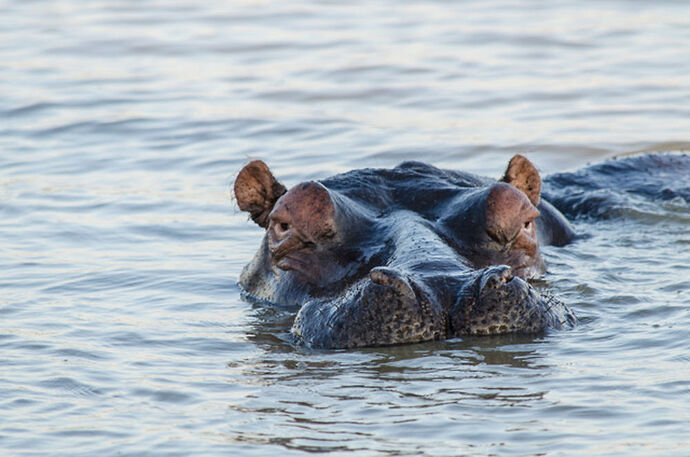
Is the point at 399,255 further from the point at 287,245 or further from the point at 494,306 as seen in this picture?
the point at 287,245

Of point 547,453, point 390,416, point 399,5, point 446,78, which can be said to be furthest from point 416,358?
point 399,5

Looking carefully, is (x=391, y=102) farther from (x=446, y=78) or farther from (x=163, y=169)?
(x=163, y=169)

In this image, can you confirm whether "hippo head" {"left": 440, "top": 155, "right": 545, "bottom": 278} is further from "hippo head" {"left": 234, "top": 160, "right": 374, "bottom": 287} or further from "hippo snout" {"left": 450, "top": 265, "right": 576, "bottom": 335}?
"hippo snout" {"left": 450, "top": 265, "right": 576, "bottom": 335}

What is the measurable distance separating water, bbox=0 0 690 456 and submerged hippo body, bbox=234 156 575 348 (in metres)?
0.17

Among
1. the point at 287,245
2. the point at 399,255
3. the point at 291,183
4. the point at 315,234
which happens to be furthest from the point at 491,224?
the point at 291,183

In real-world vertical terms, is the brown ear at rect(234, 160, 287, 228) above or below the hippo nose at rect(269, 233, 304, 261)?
above

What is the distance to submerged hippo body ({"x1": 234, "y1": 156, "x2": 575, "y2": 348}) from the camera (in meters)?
5.85

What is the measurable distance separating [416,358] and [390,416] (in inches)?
28.0

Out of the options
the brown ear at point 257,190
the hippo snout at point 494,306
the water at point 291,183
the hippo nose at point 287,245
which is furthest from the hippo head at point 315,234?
the hippo snout at point 494,306

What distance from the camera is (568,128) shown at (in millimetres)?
13875

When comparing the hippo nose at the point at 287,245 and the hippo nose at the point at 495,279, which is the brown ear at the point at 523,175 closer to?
the hippo nose at the point at 287,245

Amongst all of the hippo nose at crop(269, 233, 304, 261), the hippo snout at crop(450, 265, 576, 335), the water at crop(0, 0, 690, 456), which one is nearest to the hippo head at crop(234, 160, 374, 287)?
the hippo nose at crop(269, 233, 304, 261)

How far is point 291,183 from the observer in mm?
11719

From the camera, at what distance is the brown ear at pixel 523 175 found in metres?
7.83
